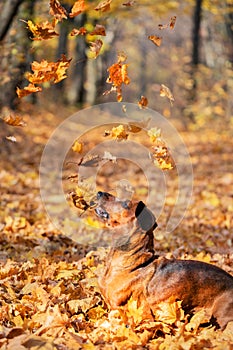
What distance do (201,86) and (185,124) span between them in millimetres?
2160

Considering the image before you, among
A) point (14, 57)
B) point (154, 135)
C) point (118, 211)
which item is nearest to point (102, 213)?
point (118, 211)

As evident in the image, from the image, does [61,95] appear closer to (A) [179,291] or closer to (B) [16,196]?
(B) [16,196]

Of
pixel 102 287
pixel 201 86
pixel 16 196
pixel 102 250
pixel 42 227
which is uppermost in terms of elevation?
pixel 102 287

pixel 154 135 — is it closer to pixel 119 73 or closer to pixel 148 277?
pixel 119 73

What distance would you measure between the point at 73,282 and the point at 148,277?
1.24 metres

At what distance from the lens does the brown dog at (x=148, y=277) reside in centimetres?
458

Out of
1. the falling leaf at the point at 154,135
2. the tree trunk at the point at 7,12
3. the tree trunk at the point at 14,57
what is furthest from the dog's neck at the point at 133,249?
the tree trunk at the point at 14,57

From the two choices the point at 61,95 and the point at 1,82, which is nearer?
the point at 1,82

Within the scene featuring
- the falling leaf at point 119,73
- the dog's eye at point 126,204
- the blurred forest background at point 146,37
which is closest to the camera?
the dog's eye at point 126,204

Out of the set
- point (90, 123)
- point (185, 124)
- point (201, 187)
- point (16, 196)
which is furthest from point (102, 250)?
point (185, 124)

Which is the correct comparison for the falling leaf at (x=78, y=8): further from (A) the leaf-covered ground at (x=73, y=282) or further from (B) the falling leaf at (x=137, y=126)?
(A) the leaf-covered ground at (x=73, y=282)

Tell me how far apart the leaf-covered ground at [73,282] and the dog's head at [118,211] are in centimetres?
67

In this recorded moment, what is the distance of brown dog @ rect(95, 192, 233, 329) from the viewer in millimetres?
4578

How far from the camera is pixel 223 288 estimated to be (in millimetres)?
4621
